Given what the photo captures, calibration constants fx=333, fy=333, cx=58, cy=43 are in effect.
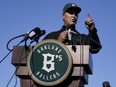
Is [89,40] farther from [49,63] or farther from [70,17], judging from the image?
[49,63]

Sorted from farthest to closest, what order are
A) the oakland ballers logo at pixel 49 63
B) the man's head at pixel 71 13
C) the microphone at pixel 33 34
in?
1. the man's head at pixel 71 13
2. the microphone at pixel 33 34
3. the oakland ballers logo at pixel 49 63

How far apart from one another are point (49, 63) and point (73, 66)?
0.14 metres

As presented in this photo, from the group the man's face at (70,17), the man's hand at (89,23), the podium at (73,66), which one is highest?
the man's face at (70,17)

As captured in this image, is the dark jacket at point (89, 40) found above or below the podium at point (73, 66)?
above

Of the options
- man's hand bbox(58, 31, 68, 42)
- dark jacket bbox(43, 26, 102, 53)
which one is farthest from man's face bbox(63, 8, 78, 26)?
man's hand bbox(58, 31, 68, 42)

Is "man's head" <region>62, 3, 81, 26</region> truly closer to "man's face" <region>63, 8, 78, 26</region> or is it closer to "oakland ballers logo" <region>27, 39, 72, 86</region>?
"man's face" <region>63, 8, 78, 26</region>

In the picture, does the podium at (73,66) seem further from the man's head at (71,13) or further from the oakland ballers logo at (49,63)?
the man's head at (71,13)

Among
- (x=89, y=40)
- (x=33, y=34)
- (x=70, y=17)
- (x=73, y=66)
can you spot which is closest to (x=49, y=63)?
(x=73, y=66)

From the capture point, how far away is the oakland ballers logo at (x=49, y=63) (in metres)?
1.90

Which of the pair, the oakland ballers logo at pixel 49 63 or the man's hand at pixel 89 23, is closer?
the oakland ballers logo at pixel 49 63

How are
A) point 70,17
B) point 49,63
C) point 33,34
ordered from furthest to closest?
point 70,17, point 33,34, point 49,63

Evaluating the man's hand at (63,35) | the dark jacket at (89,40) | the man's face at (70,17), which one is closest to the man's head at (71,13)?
the man's face at (70,17)

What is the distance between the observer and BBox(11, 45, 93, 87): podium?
1.91m

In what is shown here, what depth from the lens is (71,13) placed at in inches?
91.6
